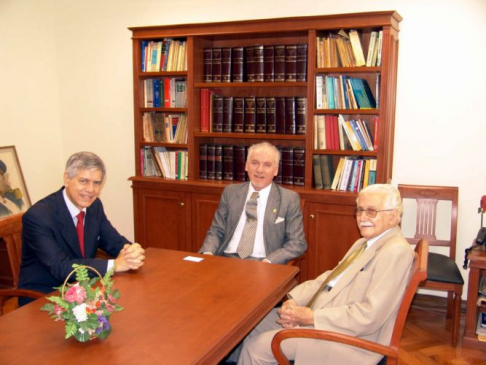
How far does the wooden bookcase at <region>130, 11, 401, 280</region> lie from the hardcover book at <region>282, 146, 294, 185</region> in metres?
0.12

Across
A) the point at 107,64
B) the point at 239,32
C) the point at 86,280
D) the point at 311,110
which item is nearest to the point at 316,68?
the point at 311,110

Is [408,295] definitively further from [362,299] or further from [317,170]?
[317,170]

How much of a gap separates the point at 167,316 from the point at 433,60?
3.18 m

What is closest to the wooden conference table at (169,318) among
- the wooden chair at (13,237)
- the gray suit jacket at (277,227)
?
the gray suit jacket at (277,227)

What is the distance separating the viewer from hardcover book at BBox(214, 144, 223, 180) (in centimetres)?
465

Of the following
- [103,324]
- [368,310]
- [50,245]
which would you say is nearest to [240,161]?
[50,245]

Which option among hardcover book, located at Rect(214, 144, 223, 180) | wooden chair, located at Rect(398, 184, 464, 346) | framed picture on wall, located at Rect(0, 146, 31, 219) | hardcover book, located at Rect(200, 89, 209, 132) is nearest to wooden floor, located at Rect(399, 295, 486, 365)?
wooden chair, located at Rect(398, 184, 464, 346)

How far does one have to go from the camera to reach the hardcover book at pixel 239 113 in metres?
4.52

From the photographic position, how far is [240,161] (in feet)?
15.1

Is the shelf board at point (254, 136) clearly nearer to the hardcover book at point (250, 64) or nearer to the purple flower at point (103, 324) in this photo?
the hardcover book at point (250, 64)

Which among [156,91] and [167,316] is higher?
[156,91]

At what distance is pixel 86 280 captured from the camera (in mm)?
1823

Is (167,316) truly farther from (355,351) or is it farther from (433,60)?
(433,60)

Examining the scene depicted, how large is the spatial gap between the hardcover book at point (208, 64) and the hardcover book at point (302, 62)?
0.80 m
